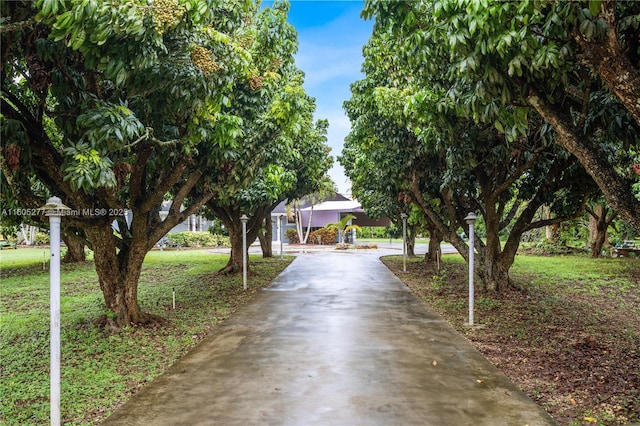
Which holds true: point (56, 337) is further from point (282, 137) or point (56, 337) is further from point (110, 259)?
point (282, 137)

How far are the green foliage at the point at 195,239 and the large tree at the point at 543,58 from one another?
95.1 ft

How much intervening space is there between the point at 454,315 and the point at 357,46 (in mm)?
7132

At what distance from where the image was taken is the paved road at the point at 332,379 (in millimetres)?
4324

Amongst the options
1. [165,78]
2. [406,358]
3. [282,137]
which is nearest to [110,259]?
[165,78]

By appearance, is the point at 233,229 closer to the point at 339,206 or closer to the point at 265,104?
the point at 265,104

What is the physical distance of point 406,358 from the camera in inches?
244

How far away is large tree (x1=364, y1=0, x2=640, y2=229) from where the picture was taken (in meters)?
4.22

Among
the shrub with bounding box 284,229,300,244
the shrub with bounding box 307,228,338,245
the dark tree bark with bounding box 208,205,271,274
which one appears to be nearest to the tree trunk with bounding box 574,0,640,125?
the dark tree bark with bounding box 208,205,271,274

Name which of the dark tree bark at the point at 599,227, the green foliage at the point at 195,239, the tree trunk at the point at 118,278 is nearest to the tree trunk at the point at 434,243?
the dark tree bark at the point at 599,227

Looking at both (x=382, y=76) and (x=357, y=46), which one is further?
(x=357, y=46)

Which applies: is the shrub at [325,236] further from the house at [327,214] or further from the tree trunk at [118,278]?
the tree trunk at [118,278]

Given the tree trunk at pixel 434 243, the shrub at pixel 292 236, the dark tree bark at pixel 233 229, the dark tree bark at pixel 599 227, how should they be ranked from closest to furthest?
the dark tree bark at pixel 233 229, the tree trunk at pixel 434 243, the dark tree bark at pixel 599 227, the shrub at pixel 292 236

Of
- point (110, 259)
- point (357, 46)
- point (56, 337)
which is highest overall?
point (357, 46)

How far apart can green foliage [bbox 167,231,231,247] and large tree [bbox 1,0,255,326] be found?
25.5 m
